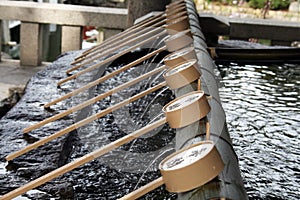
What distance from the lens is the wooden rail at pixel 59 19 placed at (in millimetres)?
6145

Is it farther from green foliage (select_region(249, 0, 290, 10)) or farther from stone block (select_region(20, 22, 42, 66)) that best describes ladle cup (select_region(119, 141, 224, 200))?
green foliage (select_region(249, 0, 290, 10))

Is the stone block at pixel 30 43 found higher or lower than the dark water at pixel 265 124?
lower

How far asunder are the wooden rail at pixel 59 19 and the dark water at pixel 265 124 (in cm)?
226

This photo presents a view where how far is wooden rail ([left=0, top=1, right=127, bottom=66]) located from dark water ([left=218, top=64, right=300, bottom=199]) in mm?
2264

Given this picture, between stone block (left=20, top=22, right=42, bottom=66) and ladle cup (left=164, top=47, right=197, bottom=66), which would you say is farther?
stone block (left=20, top=22, right=42, bottom=66)

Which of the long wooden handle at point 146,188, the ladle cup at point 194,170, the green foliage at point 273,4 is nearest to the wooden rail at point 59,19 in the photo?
the long wooden handle at point 146,188

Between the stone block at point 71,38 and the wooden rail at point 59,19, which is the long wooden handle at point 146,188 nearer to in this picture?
the wooden rail at point 59,19

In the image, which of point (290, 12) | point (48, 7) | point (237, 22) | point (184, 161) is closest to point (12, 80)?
point (48, 7)

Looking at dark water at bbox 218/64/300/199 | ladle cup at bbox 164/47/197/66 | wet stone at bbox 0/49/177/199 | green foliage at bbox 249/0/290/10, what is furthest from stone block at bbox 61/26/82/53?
green foliage at bbox 249/0/290/10

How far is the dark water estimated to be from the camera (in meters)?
2.15

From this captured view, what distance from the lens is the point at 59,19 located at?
6.20m

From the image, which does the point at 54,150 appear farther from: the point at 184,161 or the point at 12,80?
the point at 12,80

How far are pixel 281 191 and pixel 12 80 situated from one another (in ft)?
14.8

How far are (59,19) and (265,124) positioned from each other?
3890mm
